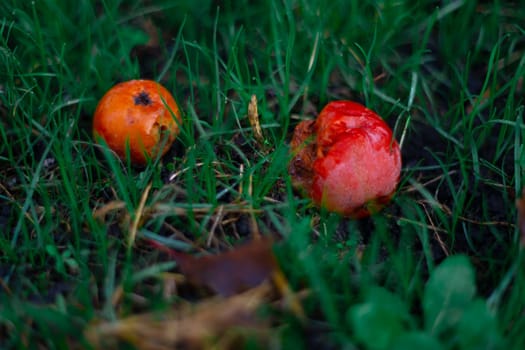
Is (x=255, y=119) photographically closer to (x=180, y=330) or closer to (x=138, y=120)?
(x=138, y=120)

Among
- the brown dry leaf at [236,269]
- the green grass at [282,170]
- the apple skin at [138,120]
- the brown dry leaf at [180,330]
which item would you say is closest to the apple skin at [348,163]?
the green grass at [282,170]

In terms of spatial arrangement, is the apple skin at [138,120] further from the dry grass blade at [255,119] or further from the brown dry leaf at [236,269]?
the brown dry leaf at [236,269]

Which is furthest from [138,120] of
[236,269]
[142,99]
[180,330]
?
[180,330]

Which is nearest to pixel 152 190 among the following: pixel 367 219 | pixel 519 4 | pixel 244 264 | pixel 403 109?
pixel 244 264

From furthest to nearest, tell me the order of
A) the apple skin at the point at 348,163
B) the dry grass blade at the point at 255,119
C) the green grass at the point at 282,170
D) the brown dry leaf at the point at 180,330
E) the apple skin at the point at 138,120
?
the dry grass blade at the point at 255,119 < the apple skin at the point at 138,120 < the apple skin at the point at 348,163 < the green grass at the point at 282,170 < the brown dry leaf at the point at 180,330

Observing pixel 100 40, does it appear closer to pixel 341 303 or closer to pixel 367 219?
pixel 367 219

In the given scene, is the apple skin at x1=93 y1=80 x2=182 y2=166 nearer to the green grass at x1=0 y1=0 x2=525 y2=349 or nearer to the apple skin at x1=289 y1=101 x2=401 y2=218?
the green grass at x1=0 y1=0 x2=525 y2=349
